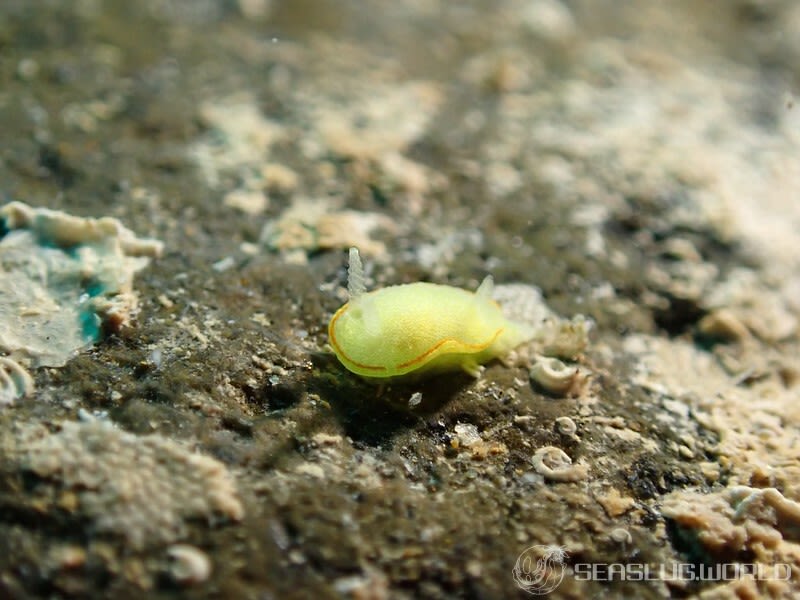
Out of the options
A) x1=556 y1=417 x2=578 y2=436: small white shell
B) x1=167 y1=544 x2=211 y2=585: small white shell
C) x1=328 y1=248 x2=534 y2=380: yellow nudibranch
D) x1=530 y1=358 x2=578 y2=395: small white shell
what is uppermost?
x1=328 y1=248 x2=534 y2=380: yellow nudibranch

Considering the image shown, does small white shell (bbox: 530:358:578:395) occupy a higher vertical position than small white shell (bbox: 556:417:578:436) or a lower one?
higher

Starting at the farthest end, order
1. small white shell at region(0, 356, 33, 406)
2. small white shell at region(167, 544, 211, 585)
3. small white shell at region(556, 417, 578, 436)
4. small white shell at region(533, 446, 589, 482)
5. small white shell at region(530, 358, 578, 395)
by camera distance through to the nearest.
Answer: small white shell at region(530, 358, 578, 395)
small white shell at region(556, 417, 578, 436)
small white shell at region(533, 446, 589, 482)
small white shell at region(0, 356, 33, 406)
small white shell at region(167, 544, 211, 585)

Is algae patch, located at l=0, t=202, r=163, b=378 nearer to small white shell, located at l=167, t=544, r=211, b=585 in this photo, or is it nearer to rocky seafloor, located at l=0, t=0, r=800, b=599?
rocky seafloor, located at l=0, t=0, r=800, b=599

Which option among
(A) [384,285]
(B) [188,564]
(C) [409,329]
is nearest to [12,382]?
(B) [188,564]

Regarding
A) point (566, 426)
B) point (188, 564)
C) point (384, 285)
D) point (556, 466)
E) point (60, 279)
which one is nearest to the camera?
point (188, 564)

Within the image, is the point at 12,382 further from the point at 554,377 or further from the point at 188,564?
the point at 554,377

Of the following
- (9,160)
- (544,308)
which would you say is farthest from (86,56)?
(544,308)

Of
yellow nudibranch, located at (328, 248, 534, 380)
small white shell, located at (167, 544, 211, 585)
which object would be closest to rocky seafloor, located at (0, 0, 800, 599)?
small white shell, located at (167, 544, 211, 585)
